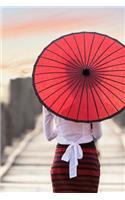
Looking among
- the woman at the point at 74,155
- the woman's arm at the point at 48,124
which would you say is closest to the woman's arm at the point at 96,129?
the woman at the point at 74,155

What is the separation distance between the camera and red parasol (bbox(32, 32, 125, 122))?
2.26 meters

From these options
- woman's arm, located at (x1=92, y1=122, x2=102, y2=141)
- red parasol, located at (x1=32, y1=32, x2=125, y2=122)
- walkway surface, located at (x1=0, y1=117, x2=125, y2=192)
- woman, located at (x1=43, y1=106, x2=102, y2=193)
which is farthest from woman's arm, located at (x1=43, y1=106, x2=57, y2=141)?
walkway surface, located at (x1=0, y1=117, x2=125, y2=192)

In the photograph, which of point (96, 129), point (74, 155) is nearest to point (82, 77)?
point (96, 129)

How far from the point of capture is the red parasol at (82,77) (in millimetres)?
2264

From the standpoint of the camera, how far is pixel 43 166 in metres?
4.95

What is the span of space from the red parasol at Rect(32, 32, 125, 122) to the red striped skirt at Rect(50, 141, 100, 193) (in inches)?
9.5

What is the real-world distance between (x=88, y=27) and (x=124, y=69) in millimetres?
932

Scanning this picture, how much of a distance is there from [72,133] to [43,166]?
2652mm

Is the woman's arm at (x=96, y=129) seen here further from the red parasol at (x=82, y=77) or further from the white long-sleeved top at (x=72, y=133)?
the red parasol at (x=82, y=77)

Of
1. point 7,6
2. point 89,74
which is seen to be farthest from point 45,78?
point 7,6

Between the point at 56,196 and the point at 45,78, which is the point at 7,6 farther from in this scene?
the point at 56,196

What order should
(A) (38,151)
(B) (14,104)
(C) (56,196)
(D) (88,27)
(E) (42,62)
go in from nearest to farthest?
(C) (56,196) → (E) (42,62) → (D) (88,27) → (B) (14,104) → (A) (38,151)

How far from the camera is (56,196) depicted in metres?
2.10

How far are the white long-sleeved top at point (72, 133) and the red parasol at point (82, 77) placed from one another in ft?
0.37
